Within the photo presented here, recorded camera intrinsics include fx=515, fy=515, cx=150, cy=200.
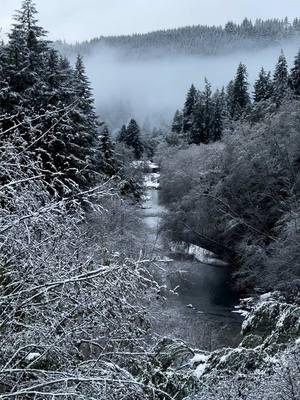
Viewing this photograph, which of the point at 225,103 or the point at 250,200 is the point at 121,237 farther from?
the point at 225,103

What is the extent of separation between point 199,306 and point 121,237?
183 inches

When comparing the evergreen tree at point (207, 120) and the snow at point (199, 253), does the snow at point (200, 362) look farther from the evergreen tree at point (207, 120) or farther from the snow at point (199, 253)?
the evergreen tree at point (207, 120)

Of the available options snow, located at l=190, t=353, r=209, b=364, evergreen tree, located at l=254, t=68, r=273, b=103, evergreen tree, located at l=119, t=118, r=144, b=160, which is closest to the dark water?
snow, located at l=190, t=353, r=209, b=364

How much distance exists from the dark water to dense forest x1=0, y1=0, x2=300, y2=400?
3.13 ft

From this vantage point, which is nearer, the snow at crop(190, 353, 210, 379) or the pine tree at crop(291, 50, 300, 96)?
the snow at crop(190, 353, 210, 379)

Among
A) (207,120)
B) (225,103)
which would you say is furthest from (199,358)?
(225,103)

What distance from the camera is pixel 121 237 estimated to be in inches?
919

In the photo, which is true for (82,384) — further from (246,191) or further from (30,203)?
(246,191)

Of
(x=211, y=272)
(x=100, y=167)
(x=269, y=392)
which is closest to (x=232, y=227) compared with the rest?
(x=211, y=272)

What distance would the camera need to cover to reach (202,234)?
3159 cm

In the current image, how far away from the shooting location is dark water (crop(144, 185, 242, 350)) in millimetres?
17359

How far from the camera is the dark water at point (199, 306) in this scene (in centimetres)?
1736

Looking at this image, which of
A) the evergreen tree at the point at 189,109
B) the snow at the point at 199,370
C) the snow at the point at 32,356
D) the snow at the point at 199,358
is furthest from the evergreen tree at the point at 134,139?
the snow at the point at 32,356

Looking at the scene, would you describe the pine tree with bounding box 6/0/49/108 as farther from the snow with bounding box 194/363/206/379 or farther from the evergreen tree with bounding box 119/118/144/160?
the evergreen tree with bounding box 119/118/144/160
